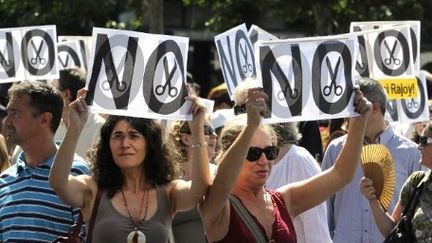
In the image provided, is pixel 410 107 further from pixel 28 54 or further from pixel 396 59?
pixel 28 54

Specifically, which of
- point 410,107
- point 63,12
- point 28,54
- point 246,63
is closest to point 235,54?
point 246,63

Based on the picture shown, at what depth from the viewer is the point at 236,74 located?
8859 mm

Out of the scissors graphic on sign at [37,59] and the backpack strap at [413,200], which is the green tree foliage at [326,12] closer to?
the scissors graphic on sign at [37,59]

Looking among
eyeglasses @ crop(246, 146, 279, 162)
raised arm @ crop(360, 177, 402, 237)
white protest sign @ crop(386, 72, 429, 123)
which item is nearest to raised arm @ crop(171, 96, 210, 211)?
eyeglasses @ crop(246, 146, 279, 162)

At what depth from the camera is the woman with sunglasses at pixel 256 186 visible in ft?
17.0

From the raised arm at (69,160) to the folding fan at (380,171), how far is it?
6.27 feet

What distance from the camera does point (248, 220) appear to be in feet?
17.6

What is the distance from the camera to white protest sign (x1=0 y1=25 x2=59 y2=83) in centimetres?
1011

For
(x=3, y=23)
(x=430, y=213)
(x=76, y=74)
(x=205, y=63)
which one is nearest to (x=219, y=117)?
(x=76, y=74)

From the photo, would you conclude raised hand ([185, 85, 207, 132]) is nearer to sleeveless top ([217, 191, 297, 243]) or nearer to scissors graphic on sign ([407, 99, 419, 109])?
sleeveless top ([217, 191, 297, 243])

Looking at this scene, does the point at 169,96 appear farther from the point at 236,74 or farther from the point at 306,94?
the point at 236,74

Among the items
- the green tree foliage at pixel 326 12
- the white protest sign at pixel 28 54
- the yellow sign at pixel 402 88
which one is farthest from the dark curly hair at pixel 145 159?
the green tree foliage at pixel 326 12

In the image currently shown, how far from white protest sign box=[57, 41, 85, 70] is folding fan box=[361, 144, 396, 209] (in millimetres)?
5628

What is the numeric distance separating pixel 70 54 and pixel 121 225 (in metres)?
6.90
